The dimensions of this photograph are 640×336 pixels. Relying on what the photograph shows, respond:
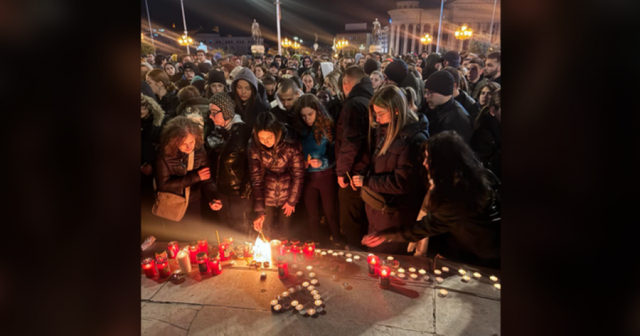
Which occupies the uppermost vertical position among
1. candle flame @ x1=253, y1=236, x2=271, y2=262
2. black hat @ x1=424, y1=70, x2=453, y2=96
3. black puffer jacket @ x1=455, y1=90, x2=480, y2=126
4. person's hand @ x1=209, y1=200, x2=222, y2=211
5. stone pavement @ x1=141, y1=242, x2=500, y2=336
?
black hat @ x1=424, y1=70, x2=453, y2=96

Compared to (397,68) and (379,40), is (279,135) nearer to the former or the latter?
(397,68)

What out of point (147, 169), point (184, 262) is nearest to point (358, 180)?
point (184, 262)

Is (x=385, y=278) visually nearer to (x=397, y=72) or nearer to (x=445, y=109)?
(x=445, y=109)

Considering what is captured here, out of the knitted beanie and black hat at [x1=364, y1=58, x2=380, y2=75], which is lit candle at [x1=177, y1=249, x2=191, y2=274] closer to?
the knitted beanie

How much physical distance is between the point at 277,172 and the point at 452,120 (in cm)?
217

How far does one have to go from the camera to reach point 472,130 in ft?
13.0

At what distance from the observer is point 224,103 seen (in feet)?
15.1

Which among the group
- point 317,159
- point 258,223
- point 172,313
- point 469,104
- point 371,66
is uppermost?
point 371,66

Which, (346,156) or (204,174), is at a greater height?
(346,156)

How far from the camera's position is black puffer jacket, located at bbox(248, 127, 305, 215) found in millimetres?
4500

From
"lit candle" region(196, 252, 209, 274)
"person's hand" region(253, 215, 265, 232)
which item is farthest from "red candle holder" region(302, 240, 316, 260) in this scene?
"lit candle" region(196, 252, 209, 274)

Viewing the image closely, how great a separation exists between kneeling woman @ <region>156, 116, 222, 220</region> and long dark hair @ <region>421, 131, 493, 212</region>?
2775mm
